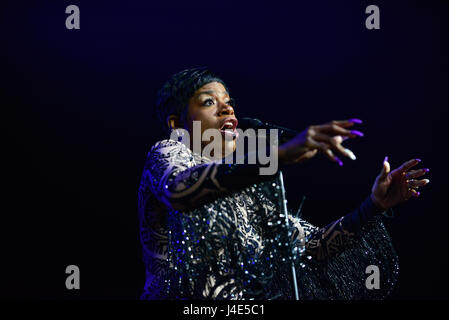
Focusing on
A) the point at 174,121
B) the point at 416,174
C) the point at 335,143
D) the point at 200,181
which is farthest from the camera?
the point at 174,121

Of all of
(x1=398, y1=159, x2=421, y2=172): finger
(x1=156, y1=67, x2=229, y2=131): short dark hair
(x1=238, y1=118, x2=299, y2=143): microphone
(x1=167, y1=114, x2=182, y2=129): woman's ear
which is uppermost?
(x1=156, y1=67, x2=229, y2=131): short dark hair

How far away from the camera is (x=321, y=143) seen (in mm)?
953

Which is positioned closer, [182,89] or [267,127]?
[267,127]

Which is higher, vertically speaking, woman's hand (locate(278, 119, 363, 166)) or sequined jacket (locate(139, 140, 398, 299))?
woman's hand (locate(278, 119, 363, 166))

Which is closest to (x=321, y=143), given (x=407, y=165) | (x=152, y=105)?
(x=407, y=165)

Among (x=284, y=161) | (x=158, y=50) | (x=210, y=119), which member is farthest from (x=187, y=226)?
(x=158, y=50)

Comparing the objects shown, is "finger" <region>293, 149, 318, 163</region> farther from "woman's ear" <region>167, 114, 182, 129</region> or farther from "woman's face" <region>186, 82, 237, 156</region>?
"woman's ear" <region>167, 114, 182, 129</region>

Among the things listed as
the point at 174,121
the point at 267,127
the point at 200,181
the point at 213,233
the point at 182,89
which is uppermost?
the point at 182,89

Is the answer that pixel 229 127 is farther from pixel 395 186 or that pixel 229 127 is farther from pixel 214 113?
pixel 395 186

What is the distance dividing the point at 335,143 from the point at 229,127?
0.73 m

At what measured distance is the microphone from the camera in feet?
4.10

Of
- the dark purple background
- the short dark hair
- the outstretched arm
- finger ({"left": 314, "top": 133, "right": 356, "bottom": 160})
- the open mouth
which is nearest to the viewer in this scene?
finger ({"left": 314, "top": 133, "right": 356, "bottom": 160})

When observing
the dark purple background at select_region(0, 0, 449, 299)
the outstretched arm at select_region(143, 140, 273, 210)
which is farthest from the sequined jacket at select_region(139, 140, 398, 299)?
the dark purple background at select_region(0, 0, 449, 299)
